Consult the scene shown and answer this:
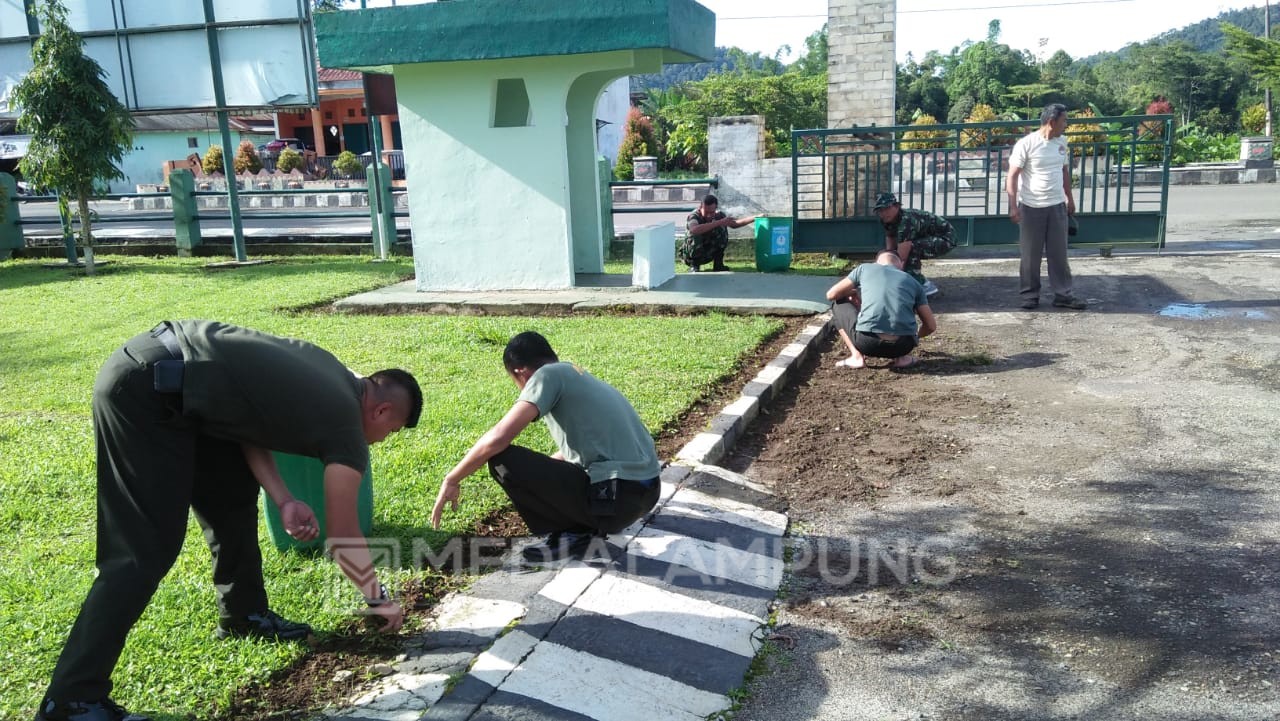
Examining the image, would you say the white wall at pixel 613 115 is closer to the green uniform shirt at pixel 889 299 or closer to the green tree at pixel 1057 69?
the green tree at pixel 1057 69

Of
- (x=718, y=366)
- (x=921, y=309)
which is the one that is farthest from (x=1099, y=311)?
(x=718, y=366)

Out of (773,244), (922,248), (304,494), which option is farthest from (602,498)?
(773,244)

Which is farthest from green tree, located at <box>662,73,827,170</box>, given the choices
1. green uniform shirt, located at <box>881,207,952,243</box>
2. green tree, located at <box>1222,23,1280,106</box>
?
green uniform shirt, located at <box>881,207,952,243</box>

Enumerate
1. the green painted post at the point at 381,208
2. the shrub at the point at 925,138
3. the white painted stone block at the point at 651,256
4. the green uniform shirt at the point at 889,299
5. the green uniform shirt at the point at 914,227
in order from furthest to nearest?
the green painted post at the point at 381,208
the shrub at the point at 925,138
the white painted stone block at the point at 651,256
the green uniform shirt at the point at 914,227
the green uniform shirt at the point at 889,299

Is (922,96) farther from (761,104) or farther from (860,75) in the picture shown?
(860,75)

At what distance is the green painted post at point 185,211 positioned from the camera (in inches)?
624

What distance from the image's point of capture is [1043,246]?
10.3 meters

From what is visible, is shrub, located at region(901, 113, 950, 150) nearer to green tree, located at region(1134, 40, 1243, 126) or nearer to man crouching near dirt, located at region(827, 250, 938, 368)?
man crouching near dirt, located at region(827, 250, 938, 368)

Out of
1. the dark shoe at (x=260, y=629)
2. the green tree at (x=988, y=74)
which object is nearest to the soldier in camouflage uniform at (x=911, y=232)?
the dark shoe at (x=260, y=629)

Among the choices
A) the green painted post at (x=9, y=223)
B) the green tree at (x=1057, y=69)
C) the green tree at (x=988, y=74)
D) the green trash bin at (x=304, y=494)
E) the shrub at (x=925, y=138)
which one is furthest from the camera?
the green tree at (x=1057, y=69)

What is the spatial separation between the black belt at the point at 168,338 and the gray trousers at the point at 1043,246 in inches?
345

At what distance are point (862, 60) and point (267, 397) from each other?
13754mm

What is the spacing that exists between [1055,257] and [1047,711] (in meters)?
7.74

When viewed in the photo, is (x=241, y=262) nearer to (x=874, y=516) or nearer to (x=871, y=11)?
(x=871, y=11)
